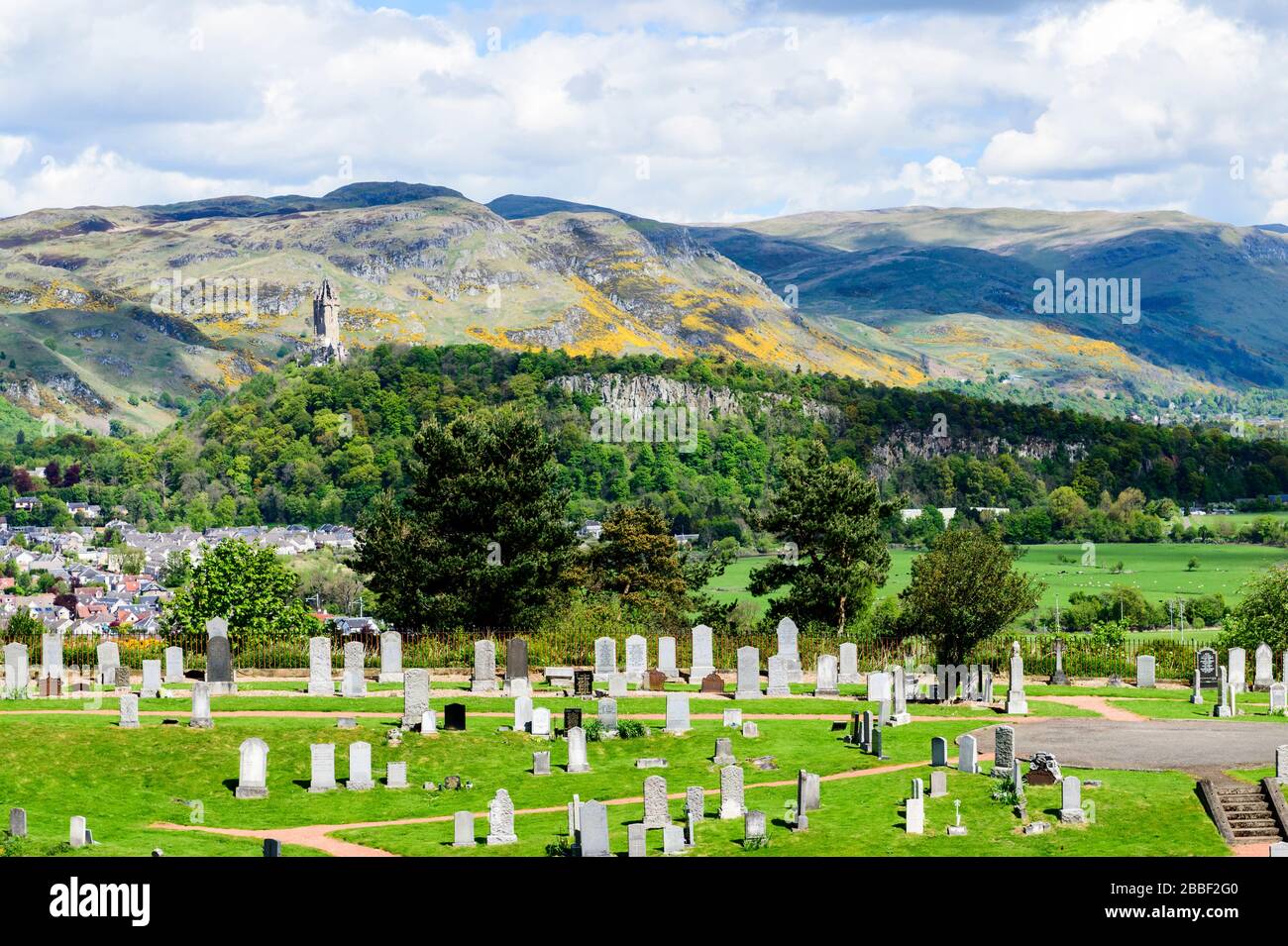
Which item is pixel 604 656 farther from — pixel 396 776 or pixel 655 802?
pixel 655 802

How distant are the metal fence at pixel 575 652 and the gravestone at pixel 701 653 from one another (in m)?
2.07

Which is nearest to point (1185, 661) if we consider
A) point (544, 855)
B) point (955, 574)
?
point (955, 574)

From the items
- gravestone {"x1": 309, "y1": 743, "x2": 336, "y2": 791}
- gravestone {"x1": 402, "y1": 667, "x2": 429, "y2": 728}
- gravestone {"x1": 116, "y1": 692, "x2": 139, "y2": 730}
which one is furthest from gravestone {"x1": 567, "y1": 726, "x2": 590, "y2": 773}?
gravestone {"x1": 116, "y1": 692, "x2": 139, "y2": 730}

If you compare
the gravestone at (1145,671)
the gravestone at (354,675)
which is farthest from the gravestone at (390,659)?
the gravestone at (1145,671)

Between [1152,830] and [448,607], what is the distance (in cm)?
3438

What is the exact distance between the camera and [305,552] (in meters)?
169

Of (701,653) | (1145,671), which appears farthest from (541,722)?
(1145,671)

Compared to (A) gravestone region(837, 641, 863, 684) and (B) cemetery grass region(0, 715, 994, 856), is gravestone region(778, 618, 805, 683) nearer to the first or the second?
(A) gravestone region(837, 641, 863, 684)

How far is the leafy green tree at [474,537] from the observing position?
63.6 m

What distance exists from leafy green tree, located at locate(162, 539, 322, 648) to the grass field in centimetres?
6045

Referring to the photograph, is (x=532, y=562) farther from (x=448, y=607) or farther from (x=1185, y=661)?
(x=1185, y=661)

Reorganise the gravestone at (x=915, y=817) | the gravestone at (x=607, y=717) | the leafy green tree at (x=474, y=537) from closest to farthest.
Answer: the gravestone at (x=915, y=817), the gravestone at (x=607, y=717), the leafy green tree at (x=474, y=537)

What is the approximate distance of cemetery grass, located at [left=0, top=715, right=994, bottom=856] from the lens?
34.2 meters

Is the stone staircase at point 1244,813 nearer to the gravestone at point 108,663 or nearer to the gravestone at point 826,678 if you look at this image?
the gravestone at point 826,678
